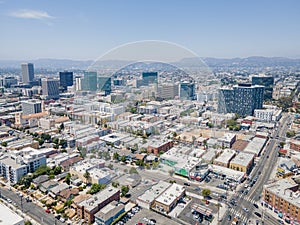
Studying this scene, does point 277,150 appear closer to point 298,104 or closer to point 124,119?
point 124,119

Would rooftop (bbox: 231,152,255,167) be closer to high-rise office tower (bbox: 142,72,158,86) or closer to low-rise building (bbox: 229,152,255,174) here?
low-rise building (bbox: 229,152,255,174)

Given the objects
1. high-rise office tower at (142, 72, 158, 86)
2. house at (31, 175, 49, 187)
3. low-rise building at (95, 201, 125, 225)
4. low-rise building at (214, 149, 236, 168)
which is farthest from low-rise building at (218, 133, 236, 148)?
high-rise office tower at (142, 72, 158, 86)

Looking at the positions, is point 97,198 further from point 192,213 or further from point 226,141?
point 226,141

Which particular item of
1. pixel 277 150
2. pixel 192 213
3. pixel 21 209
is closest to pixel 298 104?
pixel 277 150

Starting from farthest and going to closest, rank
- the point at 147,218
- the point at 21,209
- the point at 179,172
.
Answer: the point at 179,172, the point at 21,209, the point at 147,218

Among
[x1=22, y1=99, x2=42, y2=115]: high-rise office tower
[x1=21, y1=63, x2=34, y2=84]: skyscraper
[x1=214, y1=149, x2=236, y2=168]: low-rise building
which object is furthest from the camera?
[x1=21, y1=63, x2=34, y2=84]: skyscraper

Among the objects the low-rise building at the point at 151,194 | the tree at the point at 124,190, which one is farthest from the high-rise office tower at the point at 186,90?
the tree at the point at 124,190

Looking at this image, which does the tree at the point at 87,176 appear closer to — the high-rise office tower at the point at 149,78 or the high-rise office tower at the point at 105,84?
the high-rise office tower at the point at 105,84
